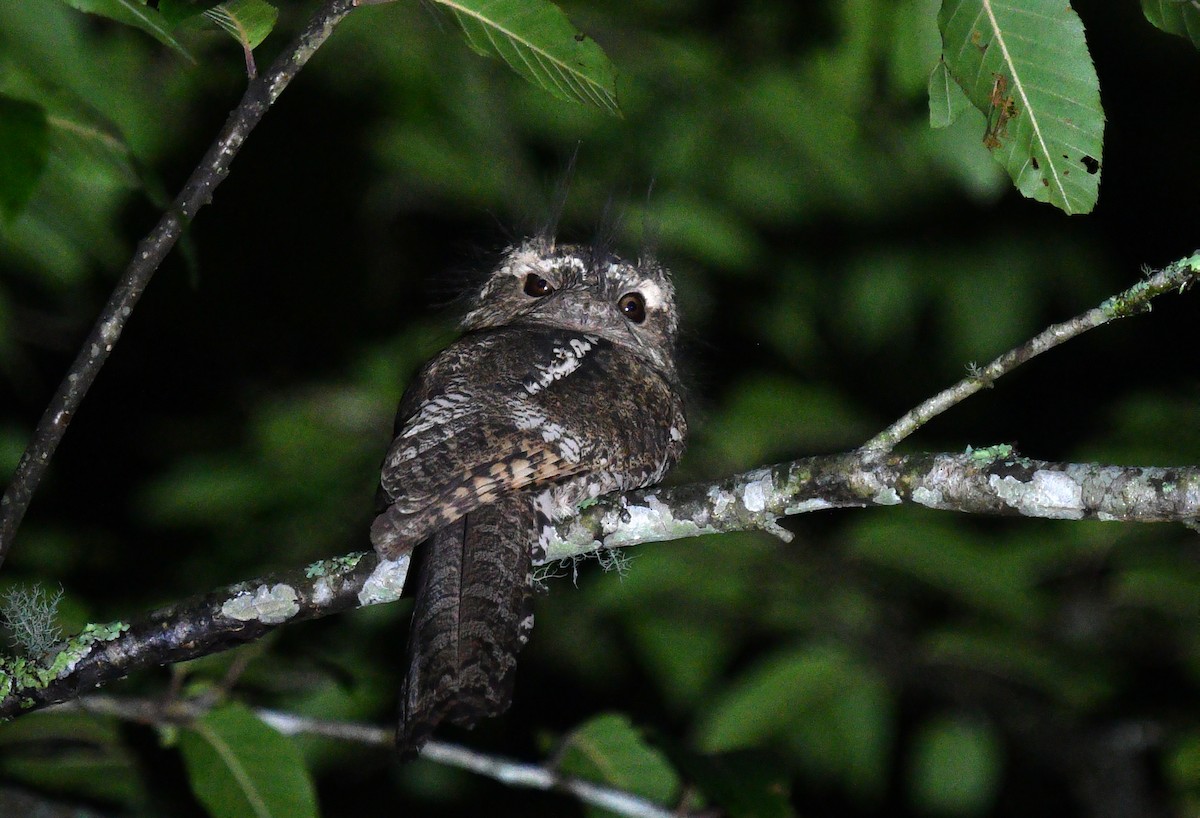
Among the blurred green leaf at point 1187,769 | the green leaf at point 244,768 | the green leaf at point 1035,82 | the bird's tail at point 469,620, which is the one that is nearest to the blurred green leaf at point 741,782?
the bird's tail at point 469,620

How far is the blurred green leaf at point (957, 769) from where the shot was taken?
3684 mm

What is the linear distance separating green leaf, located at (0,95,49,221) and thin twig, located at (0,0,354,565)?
51 centimetres

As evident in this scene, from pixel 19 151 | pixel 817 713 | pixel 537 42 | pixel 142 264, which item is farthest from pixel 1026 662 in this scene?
pixel 19 151

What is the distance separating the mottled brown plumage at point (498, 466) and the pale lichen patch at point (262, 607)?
0.21 metres

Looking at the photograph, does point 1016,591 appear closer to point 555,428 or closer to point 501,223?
point 555,428

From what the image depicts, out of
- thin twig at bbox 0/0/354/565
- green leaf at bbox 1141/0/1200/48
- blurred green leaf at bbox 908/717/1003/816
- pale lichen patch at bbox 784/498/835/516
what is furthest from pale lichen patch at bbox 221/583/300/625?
blurred green leaf at bbox 908/717/1003/816

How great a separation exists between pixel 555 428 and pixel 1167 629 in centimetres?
308

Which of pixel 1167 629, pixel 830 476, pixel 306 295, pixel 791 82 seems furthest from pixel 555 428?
pixel 306 295

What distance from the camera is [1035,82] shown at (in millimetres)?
1771

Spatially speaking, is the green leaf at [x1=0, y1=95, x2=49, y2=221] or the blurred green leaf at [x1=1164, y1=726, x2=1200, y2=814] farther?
the blurred green leaf at [x1=1164, y1=726, x2=1200, y2=814]

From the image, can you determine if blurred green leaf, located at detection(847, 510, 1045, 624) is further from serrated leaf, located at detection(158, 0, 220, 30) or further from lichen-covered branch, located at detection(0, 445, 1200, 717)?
serrated leaf, located at detection(158, 0, 220, 30)

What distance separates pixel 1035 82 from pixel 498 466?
1.31 m

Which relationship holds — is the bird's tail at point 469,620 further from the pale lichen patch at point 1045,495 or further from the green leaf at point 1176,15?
the green leaf at point 1176,15

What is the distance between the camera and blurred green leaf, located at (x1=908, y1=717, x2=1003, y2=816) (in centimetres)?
368
